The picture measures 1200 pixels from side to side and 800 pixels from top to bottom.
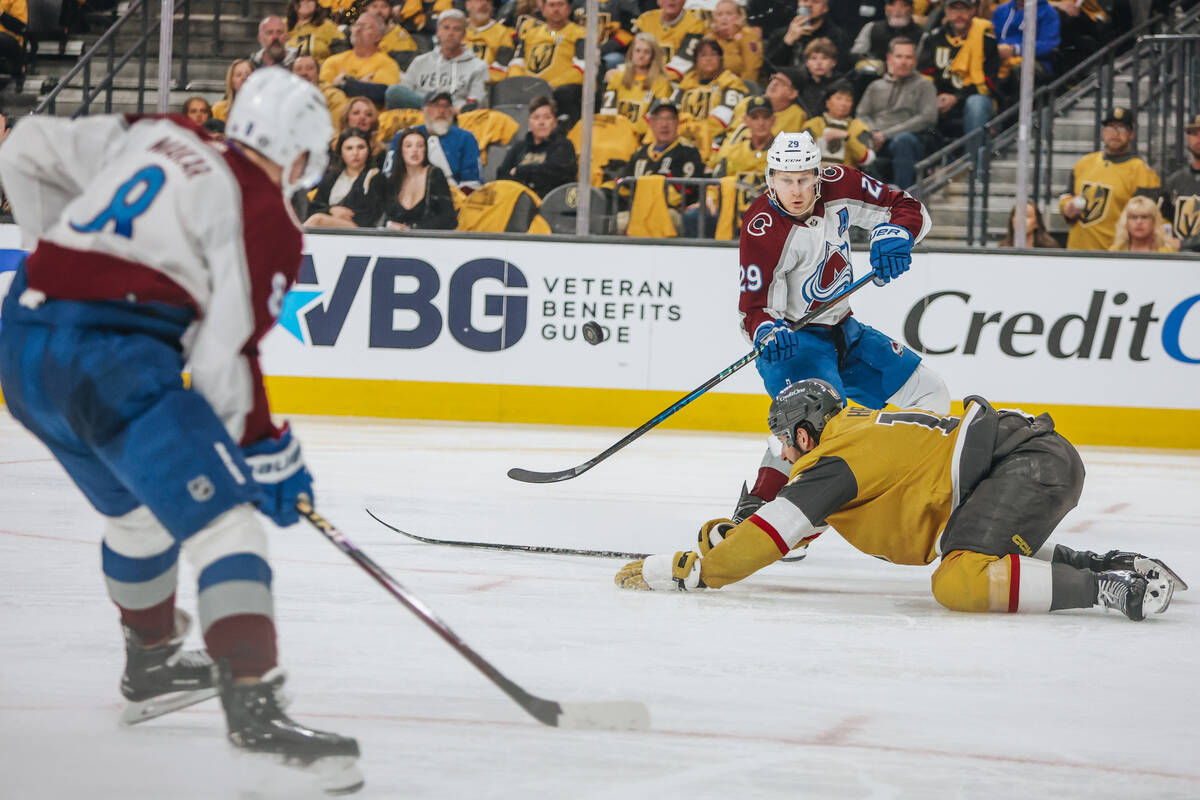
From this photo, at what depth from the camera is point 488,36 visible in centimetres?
1005

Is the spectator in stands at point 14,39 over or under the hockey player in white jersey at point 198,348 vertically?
over

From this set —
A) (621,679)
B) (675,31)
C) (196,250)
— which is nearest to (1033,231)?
(675,31)

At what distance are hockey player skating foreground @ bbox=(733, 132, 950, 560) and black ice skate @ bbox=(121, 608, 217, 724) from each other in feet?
8.52

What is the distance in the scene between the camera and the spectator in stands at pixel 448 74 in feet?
31.2

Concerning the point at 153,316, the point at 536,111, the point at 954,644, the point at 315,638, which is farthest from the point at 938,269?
the point at 153,316

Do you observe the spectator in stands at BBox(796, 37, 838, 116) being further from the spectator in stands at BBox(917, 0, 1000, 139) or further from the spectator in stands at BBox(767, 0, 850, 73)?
the spectator in stands at BBox(917, 0, 1000, 139)

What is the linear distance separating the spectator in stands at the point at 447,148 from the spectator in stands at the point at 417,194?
0.13 feet

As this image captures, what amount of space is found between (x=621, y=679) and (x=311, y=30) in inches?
323

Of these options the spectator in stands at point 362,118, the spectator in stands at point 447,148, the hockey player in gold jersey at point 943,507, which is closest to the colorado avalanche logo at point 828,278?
the hockey player in gold jersey at point 943,507

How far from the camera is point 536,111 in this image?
8.97m

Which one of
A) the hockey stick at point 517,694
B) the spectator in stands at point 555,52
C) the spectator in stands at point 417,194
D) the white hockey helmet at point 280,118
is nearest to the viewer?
the white hockey helmet at point 280,118

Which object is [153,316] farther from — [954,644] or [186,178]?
[954,644]

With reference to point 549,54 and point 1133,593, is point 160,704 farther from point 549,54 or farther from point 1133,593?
point 549,54

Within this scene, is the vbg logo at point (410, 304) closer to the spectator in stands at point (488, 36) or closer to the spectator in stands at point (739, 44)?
the spectator in stands at point (488, 36)
